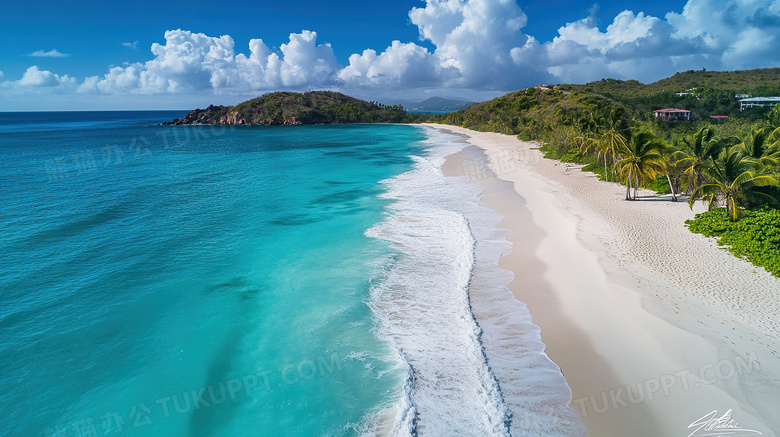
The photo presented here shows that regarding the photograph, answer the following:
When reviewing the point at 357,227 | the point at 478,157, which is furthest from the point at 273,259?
the point at 478,157

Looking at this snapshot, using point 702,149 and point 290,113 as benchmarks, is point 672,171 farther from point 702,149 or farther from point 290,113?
point 290,113

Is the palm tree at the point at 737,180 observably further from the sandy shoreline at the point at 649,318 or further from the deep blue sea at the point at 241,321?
the deep blue sea at the point at 241,321

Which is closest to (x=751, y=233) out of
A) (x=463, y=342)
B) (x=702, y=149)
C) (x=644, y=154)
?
(x=702, y=149)

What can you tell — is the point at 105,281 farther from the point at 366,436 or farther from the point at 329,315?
the point at 366,436

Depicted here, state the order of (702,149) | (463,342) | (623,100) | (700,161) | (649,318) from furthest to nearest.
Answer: (623,100), (702,149), (700,161), (649,318), (463,342)

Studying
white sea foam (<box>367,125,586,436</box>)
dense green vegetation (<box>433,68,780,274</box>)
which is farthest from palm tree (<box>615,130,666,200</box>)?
white sea foam (<box>367,125,586,436</box>)

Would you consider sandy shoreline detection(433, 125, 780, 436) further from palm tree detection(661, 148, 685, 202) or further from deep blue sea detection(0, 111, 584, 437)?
palm tree detection(661, 148, 685, 202)
